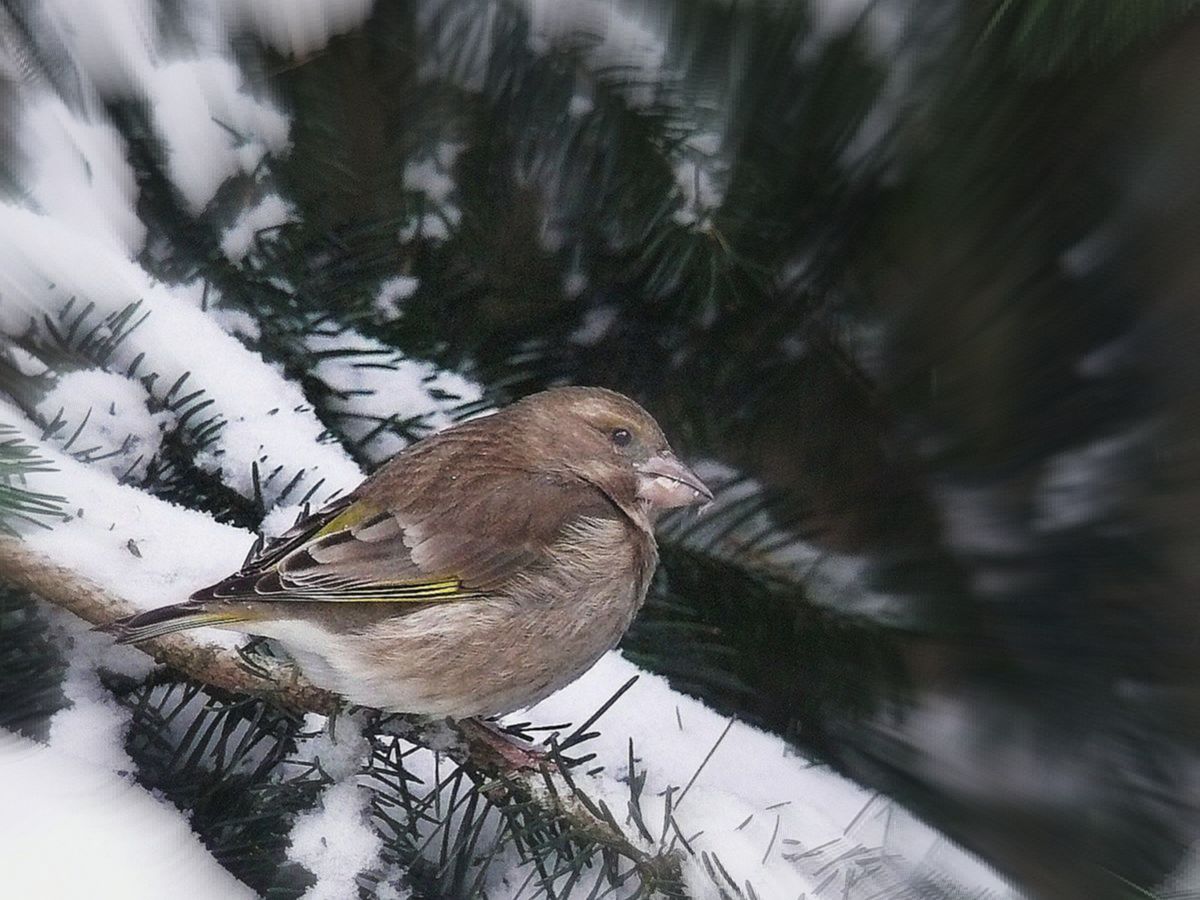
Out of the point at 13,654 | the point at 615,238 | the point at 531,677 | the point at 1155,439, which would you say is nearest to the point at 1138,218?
the point at 1155,439

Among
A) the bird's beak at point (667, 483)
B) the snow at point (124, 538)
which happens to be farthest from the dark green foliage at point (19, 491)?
the bird's beak at point (667, 483)

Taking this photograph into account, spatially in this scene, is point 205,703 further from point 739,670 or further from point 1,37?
point 1,37

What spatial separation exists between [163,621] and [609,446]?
0.55 m

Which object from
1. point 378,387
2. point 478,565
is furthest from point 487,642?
point 378,387

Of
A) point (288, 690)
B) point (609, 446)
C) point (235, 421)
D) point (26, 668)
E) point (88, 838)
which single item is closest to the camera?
point (88, 838)

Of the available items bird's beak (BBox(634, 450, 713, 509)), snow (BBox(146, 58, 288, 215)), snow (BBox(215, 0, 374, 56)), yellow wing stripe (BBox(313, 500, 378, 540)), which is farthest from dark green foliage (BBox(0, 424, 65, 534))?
bird's beak (BBox(634, 450, 713, 509))

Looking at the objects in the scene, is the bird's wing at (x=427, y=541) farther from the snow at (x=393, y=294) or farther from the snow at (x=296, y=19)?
the snow at (x=296, y=19)

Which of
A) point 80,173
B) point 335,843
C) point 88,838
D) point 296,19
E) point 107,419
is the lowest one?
point 88,838

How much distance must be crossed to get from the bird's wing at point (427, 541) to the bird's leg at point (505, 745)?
134 millimetres

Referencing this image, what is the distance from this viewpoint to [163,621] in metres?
1.13

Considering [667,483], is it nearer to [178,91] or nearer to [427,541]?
[427,541]

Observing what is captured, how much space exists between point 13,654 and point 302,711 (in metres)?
0.27

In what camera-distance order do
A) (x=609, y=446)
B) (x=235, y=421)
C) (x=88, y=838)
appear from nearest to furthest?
(x=88, y=838) → (x=235, y=421) → (x=609, y=446)

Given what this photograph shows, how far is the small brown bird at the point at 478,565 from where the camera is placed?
129cm
